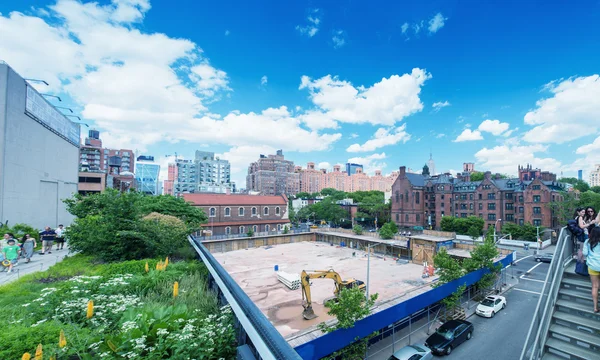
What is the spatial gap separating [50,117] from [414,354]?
44.5m

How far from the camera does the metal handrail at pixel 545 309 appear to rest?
4363 millimetres

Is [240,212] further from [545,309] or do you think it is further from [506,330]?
[545,309]

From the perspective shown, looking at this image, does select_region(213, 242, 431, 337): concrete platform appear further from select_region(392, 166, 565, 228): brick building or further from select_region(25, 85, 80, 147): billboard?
select_region(25, 85, 80, 147): billboard

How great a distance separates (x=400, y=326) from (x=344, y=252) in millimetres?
19262

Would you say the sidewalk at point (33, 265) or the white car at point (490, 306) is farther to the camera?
the white car at point (490, 306)

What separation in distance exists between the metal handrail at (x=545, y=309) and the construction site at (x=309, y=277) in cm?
808

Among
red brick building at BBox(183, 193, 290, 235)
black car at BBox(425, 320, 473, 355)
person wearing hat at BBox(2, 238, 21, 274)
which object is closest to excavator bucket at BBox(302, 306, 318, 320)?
black car at BBox(425, 320, 473, 355)

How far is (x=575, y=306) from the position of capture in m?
4.94

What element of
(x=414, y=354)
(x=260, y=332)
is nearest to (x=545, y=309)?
(x=260, y=332)

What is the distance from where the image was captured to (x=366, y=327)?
11570 millimetres

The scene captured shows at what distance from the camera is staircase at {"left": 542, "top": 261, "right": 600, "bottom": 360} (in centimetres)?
444

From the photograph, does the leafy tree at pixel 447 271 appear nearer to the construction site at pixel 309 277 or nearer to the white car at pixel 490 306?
the construction site at pixel 309 277

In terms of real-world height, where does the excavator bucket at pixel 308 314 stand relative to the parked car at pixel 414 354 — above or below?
above

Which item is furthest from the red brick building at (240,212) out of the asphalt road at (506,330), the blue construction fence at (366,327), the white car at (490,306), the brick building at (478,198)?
the asphalt road at (506,330)
